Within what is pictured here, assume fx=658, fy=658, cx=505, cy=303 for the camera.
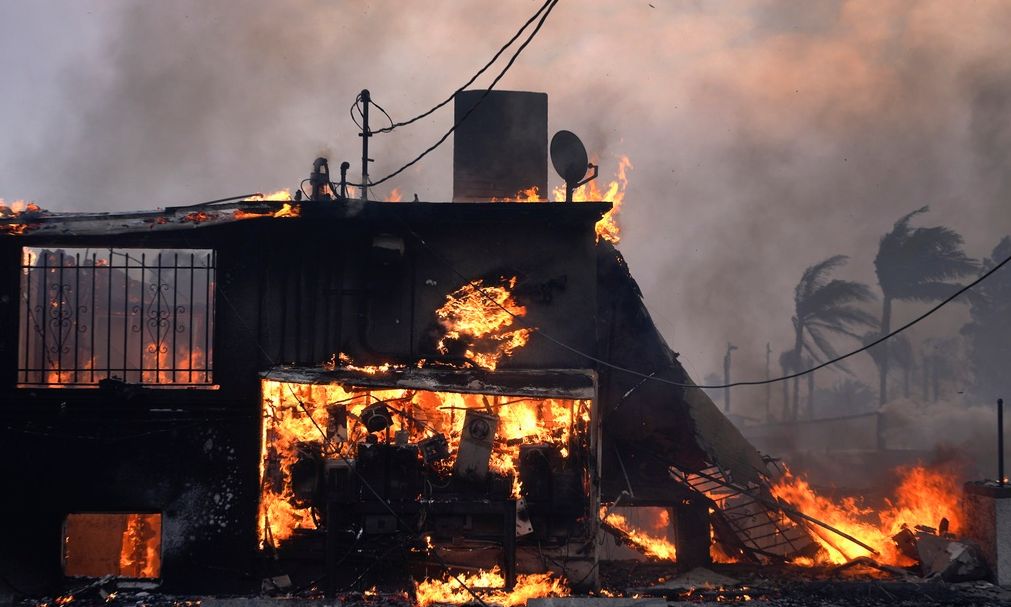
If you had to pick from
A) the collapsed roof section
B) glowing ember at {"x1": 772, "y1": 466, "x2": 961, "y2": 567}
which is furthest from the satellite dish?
glowing ember at {"x1": 772, "y1": 466, "x2": 961, "y2": 567}

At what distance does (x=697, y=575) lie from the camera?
1161 centimetres

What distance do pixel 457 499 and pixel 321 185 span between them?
722 centimetres

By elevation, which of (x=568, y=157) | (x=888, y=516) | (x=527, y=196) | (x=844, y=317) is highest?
(x=568, y=157)

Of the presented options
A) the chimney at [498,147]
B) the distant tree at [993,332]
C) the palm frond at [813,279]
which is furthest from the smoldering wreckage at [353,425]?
the distant tree at [993,332]

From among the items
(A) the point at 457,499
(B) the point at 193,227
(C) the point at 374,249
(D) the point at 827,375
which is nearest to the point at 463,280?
(C) the point at 374,249

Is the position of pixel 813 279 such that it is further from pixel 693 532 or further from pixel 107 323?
pixel 107 323

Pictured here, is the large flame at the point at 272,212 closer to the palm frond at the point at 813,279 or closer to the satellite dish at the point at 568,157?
the satellite dish at the point at 568,157

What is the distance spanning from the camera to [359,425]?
10547 mm

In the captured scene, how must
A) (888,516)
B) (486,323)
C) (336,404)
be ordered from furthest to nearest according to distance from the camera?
(888,516) < (486,323) < (336,404)

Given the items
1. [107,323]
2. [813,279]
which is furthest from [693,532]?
[813,279]

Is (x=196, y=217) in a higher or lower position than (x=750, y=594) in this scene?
higher

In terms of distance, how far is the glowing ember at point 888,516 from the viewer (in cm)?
1212

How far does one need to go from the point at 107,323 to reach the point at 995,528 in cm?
2411

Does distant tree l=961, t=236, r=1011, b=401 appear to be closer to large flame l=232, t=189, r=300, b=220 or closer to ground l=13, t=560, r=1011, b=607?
Result: ground l=13, t=560, r=1011, b=607
